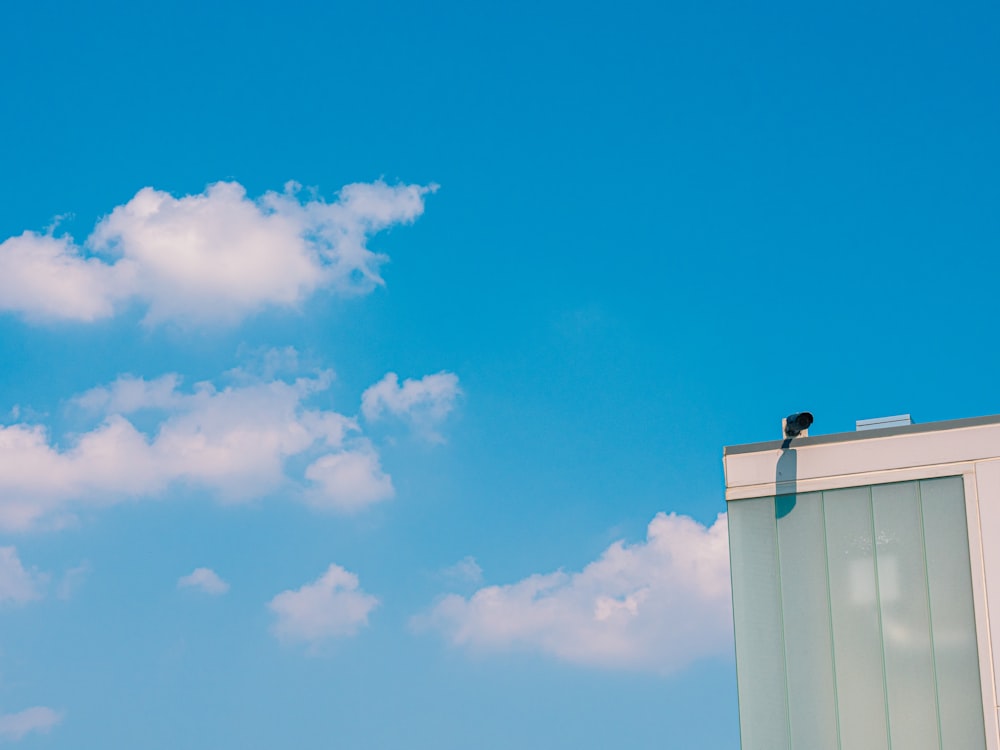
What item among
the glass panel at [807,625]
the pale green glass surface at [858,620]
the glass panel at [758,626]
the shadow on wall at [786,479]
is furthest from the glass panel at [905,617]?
the glass panel at [758,626]

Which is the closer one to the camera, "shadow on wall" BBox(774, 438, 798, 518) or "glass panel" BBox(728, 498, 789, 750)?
"glass panel" BBox(728, 498, 789, 750)

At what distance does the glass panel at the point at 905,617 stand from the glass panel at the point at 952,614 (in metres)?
0.09

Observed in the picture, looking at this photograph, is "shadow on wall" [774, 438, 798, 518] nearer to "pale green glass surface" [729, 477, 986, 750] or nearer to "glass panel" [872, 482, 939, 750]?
"pale green glass surface" [729, 477, 986, 750]

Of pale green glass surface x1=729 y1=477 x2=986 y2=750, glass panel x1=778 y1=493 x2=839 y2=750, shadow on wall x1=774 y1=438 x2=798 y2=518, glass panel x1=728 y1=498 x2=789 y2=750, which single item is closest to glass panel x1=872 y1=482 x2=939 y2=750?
pale green glass surface x1=729 y1=477 x2=986 y2=750

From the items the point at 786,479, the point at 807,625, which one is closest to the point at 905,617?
the point at 807,625

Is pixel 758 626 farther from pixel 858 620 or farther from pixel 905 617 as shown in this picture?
pixel 905 617

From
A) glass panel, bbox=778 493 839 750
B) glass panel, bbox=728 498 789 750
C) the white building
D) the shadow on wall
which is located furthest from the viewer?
the shadow on wall

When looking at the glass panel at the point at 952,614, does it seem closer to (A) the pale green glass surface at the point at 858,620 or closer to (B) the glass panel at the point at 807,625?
(A) the pale green glass surface at the point at 858,620

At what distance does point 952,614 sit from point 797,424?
2416mm

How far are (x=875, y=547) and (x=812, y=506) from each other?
2.53 ft

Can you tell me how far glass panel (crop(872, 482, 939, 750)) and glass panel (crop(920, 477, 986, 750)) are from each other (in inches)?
3.4

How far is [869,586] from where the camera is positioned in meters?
12.9

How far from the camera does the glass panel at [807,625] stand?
1280cm

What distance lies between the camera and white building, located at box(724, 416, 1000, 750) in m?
12.3
